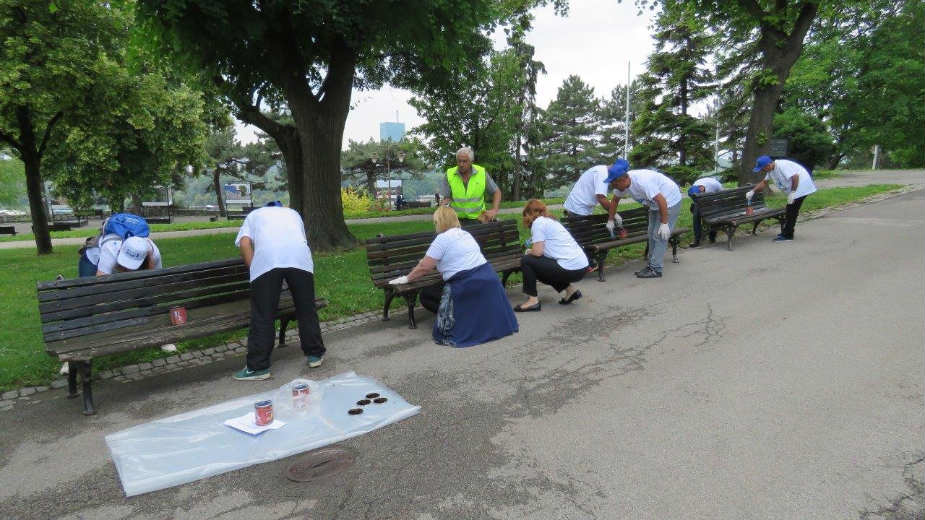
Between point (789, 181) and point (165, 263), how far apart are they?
1213cm

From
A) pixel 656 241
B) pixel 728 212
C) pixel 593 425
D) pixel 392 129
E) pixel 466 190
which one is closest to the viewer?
pixel 593 425

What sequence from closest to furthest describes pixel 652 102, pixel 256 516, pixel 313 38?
pixel 256 516 → pixel 313 38 → pixel 652 102

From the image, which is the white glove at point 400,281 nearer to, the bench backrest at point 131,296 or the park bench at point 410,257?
the park bench at point 410,257

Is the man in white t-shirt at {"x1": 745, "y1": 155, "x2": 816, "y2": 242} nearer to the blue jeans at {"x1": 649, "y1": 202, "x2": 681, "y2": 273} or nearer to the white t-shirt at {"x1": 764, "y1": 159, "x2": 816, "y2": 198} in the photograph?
the white t-shirt at {"x1": 764, "y1": 159, "x2": 816, "y2": 198}

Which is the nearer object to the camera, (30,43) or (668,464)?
(668,464)

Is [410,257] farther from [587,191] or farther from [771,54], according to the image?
[771,54]

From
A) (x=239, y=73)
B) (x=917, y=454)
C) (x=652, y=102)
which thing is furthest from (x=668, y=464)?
(x=652, y=102)

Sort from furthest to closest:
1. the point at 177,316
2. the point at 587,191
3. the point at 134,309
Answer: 1. the point at 587,191
2. the point at 177,316
3. the point at 134,309

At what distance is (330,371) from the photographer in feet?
15.4

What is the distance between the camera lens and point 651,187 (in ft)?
25.8

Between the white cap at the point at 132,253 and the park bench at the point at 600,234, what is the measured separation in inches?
214

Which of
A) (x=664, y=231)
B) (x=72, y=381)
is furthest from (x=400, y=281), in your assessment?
(x=664, y=231)

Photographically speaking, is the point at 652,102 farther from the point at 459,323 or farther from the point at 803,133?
the point at 459,323

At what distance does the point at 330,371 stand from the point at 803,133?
30080mm
